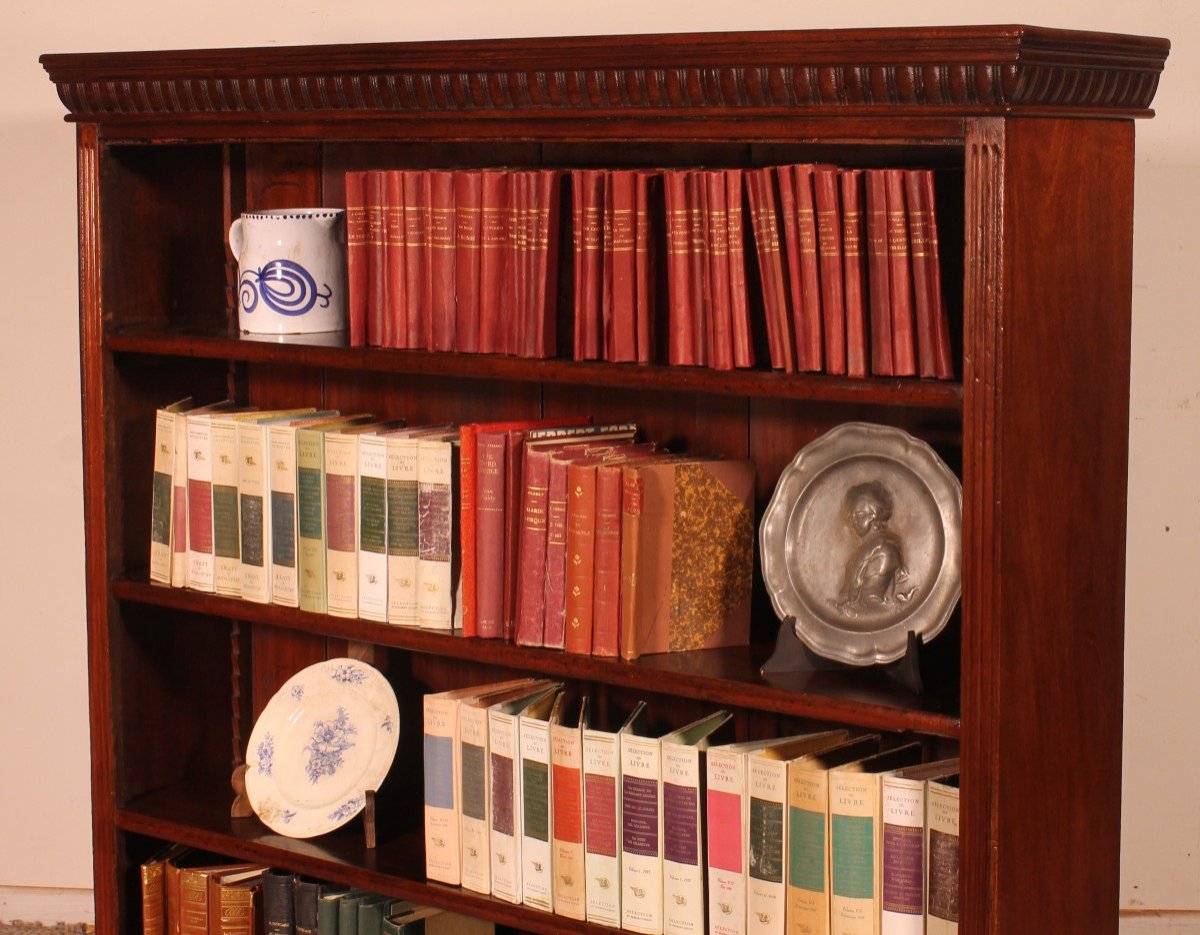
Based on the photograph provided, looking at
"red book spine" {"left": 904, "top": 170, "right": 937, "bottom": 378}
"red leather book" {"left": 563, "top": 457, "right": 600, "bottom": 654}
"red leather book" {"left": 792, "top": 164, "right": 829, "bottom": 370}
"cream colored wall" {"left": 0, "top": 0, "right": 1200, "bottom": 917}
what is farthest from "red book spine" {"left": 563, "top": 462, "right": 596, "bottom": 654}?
"cream colored wall" {"left": 0, "top": 0, "right": 1200, "bottom": 917}

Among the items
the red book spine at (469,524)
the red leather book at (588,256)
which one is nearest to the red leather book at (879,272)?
the red leather book at (588,256)

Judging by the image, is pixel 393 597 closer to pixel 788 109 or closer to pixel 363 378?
pixel 363 378

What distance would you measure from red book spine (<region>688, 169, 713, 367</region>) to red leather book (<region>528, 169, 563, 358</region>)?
198 mm

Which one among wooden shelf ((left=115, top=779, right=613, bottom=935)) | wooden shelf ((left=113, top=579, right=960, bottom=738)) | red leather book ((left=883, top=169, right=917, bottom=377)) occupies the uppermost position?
red leather book ((left=883, top=169, right=917, bottom=377))

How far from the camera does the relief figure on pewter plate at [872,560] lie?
6.19ft

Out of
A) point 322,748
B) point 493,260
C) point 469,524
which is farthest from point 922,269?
point 322,748

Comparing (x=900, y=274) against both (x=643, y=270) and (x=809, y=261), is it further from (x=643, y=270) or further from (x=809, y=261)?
(x=643, y=270)

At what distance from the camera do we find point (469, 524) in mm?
2113

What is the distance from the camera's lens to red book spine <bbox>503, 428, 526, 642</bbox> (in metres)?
2.08

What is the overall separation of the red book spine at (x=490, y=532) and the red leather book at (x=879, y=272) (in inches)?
21.2

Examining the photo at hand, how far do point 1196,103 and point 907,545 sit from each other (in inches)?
A: 37.5

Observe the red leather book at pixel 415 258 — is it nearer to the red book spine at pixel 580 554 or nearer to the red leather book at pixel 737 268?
the red book spine at pixel 580 554

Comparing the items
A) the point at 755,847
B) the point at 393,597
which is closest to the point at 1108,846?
the point at 755,847

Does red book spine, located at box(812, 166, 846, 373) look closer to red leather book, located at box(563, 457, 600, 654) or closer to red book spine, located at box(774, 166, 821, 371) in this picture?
red book spine, located at box(774, 166, 821, 371)
